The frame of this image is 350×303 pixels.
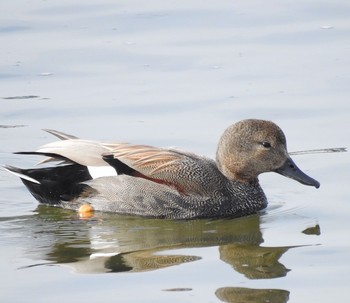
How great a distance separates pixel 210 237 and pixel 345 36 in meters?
5.74

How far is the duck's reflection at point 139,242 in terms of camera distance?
947 cm

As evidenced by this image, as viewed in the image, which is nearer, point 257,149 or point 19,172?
point 257,149

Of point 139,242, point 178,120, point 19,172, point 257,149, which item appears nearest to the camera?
point 139,242

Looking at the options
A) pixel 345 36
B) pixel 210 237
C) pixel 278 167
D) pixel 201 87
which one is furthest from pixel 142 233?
pixel 345 36

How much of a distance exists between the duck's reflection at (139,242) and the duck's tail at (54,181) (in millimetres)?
128

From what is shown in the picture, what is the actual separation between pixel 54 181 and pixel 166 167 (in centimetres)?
102

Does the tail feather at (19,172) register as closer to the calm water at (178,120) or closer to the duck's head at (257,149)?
the calm water at (178,120)

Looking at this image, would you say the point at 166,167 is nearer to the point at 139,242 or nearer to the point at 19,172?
the point at 139,242

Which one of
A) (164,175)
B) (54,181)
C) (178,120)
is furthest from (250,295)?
(178,120)

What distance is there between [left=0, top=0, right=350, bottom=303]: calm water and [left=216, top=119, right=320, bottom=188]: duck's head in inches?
12.6

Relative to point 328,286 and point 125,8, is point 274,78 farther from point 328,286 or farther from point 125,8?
point 328,286

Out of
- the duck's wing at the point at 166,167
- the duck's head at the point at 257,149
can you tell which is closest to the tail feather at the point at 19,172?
the duck's wing at the point at 166,167

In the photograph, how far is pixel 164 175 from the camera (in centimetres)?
1111

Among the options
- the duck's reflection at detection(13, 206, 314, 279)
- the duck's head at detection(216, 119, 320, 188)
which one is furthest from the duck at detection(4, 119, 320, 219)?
the duck's reflection at detection(13, 206, 314, 279)
